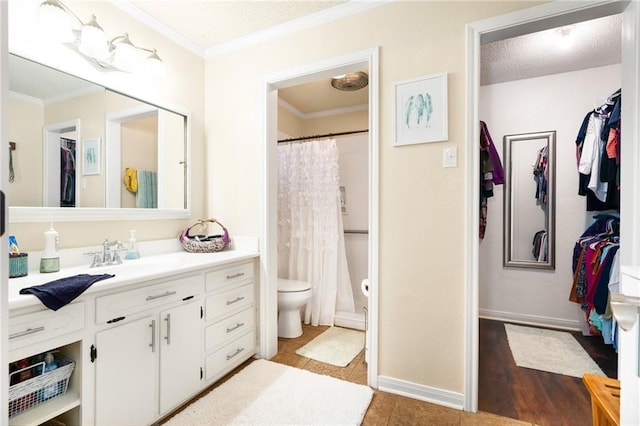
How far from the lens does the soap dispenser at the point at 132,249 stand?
75.6 inches

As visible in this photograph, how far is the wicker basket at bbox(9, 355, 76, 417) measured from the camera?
1124 mm

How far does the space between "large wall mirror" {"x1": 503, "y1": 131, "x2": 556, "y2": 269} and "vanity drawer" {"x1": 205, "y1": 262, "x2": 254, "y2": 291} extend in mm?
2651

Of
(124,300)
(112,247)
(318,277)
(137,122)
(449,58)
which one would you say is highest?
(449,58)

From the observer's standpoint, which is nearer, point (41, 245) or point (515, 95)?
point (41, 245)

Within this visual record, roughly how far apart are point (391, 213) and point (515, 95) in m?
2.31

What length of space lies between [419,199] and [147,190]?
6.05 feet

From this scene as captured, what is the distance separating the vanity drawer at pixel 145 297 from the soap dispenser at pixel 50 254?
46 cm

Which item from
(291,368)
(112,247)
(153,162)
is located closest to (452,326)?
(291,368)

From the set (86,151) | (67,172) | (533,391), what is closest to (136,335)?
(67,172)

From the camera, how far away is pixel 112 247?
6.10ft

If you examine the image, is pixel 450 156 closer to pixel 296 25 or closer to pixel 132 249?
pixel 296 25

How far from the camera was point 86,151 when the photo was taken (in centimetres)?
178

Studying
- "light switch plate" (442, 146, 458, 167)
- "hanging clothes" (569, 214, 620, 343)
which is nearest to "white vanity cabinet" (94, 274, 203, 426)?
"light switch plate" (442, 146, 458, 167)

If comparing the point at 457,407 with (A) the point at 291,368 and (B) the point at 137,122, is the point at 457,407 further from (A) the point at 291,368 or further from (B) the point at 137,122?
(B) the point at 137,122
